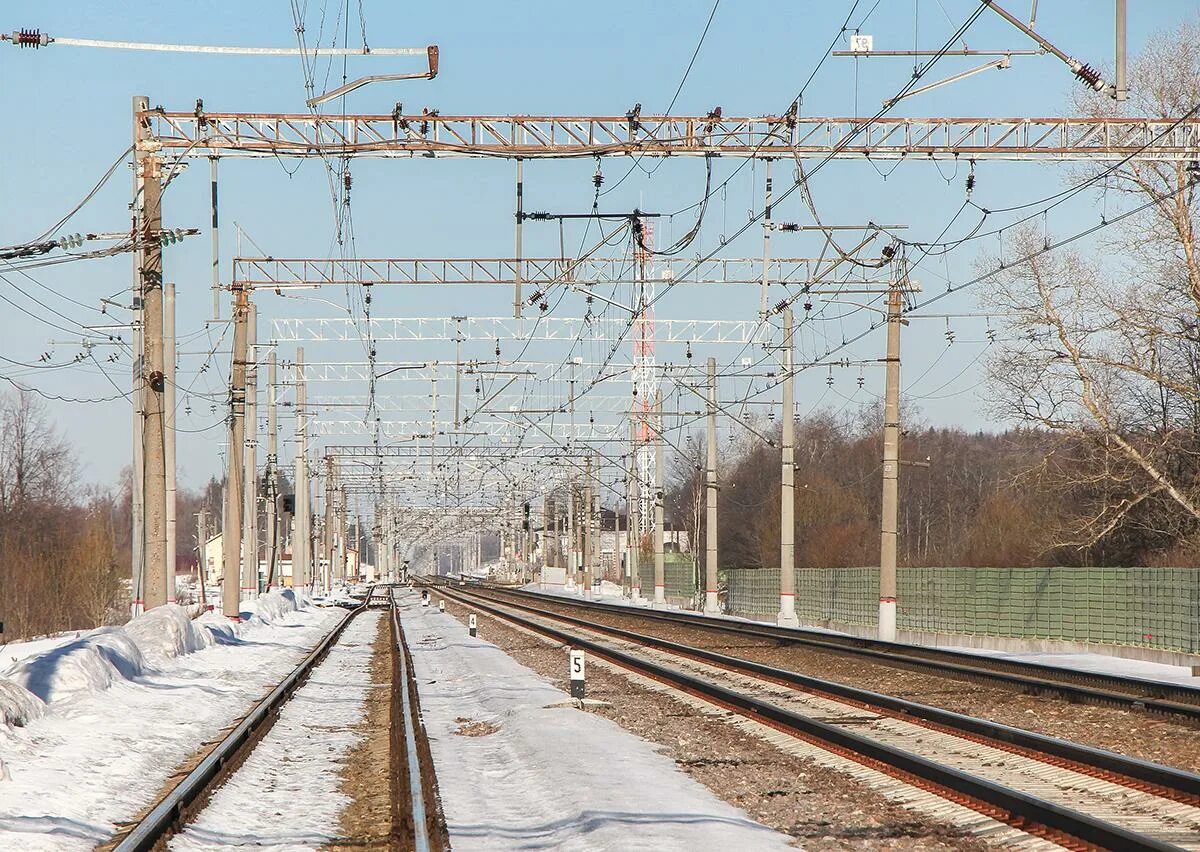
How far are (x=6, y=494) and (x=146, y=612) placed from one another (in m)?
67.7

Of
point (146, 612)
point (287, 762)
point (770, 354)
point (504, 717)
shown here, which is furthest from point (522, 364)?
point (287, 762)

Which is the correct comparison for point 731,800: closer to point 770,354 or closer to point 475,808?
point 475,808

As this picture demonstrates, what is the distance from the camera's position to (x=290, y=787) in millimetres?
14305

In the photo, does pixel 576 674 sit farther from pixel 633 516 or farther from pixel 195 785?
pixel 633 516

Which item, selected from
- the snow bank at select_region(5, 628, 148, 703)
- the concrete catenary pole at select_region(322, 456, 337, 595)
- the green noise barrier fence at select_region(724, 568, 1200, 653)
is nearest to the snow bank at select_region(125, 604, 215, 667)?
the snow bank at select_region(5, 628, 148, 703)

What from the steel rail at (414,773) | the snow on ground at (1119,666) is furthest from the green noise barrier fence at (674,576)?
the steel rail at (414,773)

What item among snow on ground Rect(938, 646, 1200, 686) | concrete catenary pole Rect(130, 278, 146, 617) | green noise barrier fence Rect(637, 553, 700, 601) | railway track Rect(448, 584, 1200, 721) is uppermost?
concrete catenary pole Rect(130, 278, 146, 617)

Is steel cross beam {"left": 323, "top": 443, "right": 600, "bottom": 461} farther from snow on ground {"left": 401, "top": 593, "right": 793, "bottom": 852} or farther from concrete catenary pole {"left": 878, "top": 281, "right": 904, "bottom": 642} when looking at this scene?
snow on ground {"left": 401, "top": 593, "right": 793, "bottom": 852}

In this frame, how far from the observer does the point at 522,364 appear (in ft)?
194

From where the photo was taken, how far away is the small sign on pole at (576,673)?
20891mm

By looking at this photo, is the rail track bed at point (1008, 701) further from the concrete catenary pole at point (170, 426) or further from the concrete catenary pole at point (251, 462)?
the concrete catenary pole at point (251, 462)

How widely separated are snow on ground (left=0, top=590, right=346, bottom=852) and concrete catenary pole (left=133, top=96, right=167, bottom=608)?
6.34 feet

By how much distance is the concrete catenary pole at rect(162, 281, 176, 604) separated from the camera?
3247cm

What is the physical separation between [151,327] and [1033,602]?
77.7 ft
